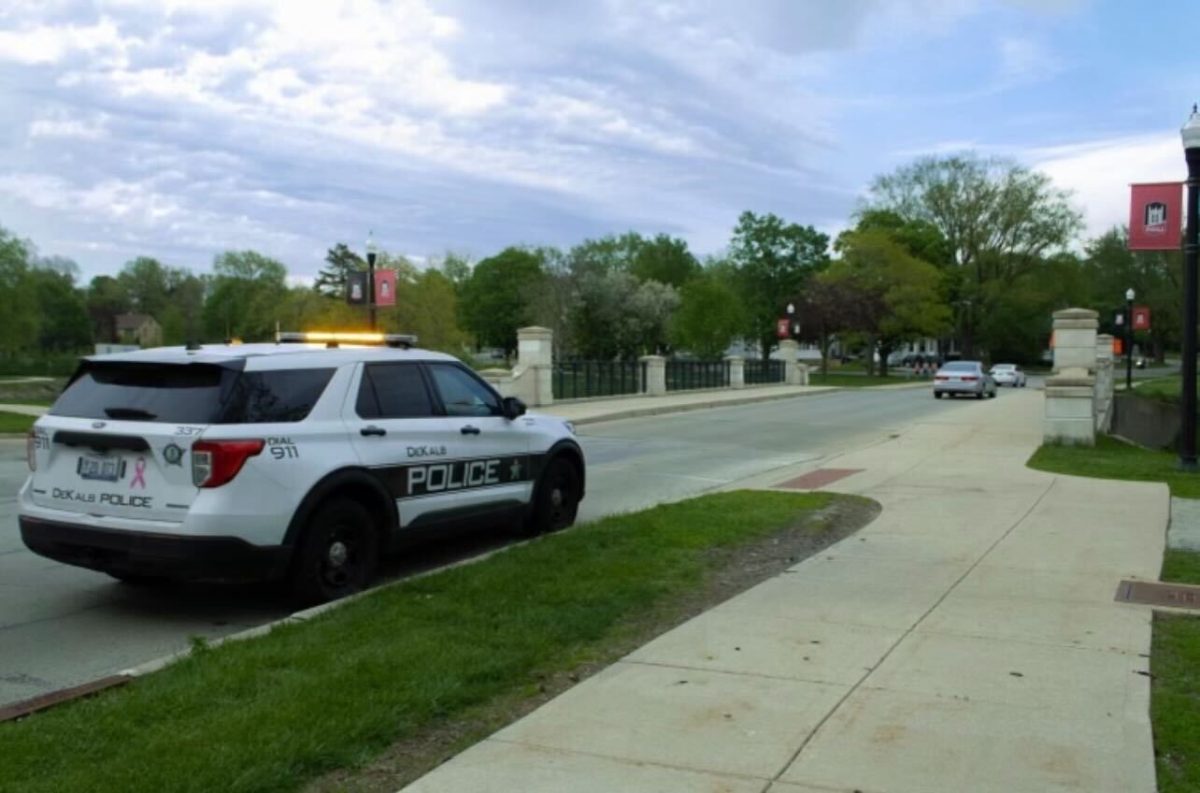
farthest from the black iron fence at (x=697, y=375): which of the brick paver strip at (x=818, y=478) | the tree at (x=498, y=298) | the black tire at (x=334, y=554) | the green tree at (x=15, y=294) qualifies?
the tree at (x=498, y=298)

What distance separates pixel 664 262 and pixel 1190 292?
109274 mm

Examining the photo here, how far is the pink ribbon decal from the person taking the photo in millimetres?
6309

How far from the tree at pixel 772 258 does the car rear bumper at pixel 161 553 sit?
7931 centimetres

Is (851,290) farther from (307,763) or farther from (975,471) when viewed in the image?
(307,763)

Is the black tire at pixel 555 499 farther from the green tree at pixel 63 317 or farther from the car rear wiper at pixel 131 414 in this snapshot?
the green tree at pixel 63 317

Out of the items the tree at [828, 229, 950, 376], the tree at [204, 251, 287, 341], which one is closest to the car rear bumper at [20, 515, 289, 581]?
the tree at [828, 229, 950, 376]

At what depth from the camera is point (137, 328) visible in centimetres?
11862

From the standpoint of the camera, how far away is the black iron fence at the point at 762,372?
50.0 meters

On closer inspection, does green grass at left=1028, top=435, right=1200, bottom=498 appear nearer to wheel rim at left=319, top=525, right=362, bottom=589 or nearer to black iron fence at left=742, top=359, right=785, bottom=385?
wheel rim at left=319, top=525, right=362, bottom=589

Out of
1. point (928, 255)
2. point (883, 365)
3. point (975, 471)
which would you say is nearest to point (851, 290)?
point (883, 365)

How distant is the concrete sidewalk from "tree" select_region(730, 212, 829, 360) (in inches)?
3037

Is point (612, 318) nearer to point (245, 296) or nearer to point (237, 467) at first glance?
point (245, 296)

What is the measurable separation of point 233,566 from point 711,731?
330 centimetres

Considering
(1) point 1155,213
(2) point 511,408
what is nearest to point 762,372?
(1) point 1155,213
